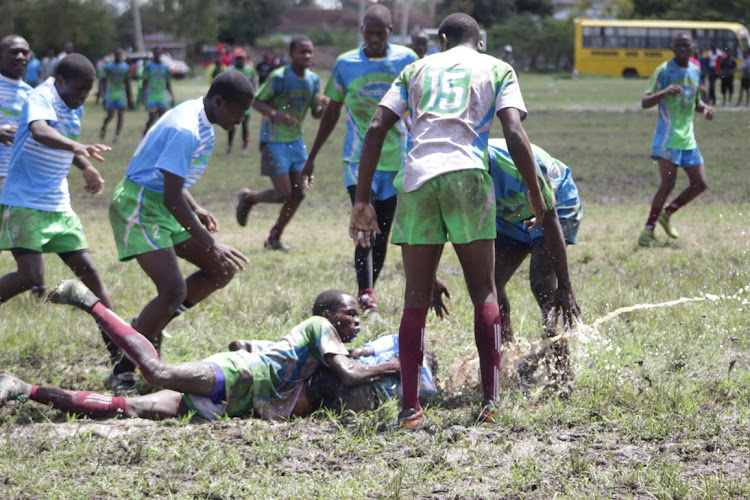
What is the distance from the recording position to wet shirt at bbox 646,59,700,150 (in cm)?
838

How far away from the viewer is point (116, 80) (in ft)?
64.3

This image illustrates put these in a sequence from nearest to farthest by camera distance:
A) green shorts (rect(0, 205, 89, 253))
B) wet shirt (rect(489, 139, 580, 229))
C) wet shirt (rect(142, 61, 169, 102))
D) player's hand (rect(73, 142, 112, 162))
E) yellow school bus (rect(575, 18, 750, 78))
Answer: wet shirt (rect(489, 139, 580, 229)) → player's hand (rect(73, 142, 112, 162)) → green shorts (rect(0, 205, 89, 253)) → wet shirt (rect(142, 61, 169, 102)) → yellow school bus (rect(575, 18, 750, 78))

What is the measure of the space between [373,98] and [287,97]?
8.84 ft

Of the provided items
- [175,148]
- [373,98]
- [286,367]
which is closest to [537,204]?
[286,367]

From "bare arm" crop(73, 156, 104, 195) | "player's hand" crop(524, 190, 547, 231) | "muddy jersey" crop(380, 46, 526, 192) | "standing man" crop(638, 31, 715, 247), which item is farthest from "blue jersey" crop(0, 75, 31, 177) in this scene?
"standing man" crop(638, 31, 715, 247)

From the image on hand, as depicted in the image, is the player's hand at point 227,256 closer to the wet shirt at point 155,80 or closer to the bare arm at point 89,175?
the bare arm at point 89,175

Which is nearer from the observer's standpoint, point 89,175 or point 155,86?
point 89,175

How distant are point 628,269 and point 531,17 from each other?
207 feet

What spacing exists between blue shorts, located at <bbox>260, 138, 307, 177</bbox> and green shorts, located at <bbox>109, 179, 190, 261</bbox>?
13.9 feet

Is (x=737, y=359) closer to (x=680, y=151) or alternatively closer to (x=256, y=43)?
(x=680, y=151)

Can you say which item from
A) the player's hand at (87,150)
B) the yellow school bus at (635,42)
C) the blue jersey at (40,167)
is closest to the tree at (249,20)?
the yellow school bus at (635,42)

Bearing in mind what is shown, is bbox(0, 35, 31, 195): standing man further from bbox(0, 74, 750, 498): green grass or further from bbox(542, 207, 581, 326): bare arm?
bbox(542, 207, 581, 326): bare arm

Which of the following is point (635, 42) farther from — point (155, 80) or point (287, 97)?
point (287, 97)

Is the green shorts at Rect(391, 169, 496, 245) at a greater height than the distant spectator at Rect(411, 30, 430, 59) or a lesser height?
lesser
